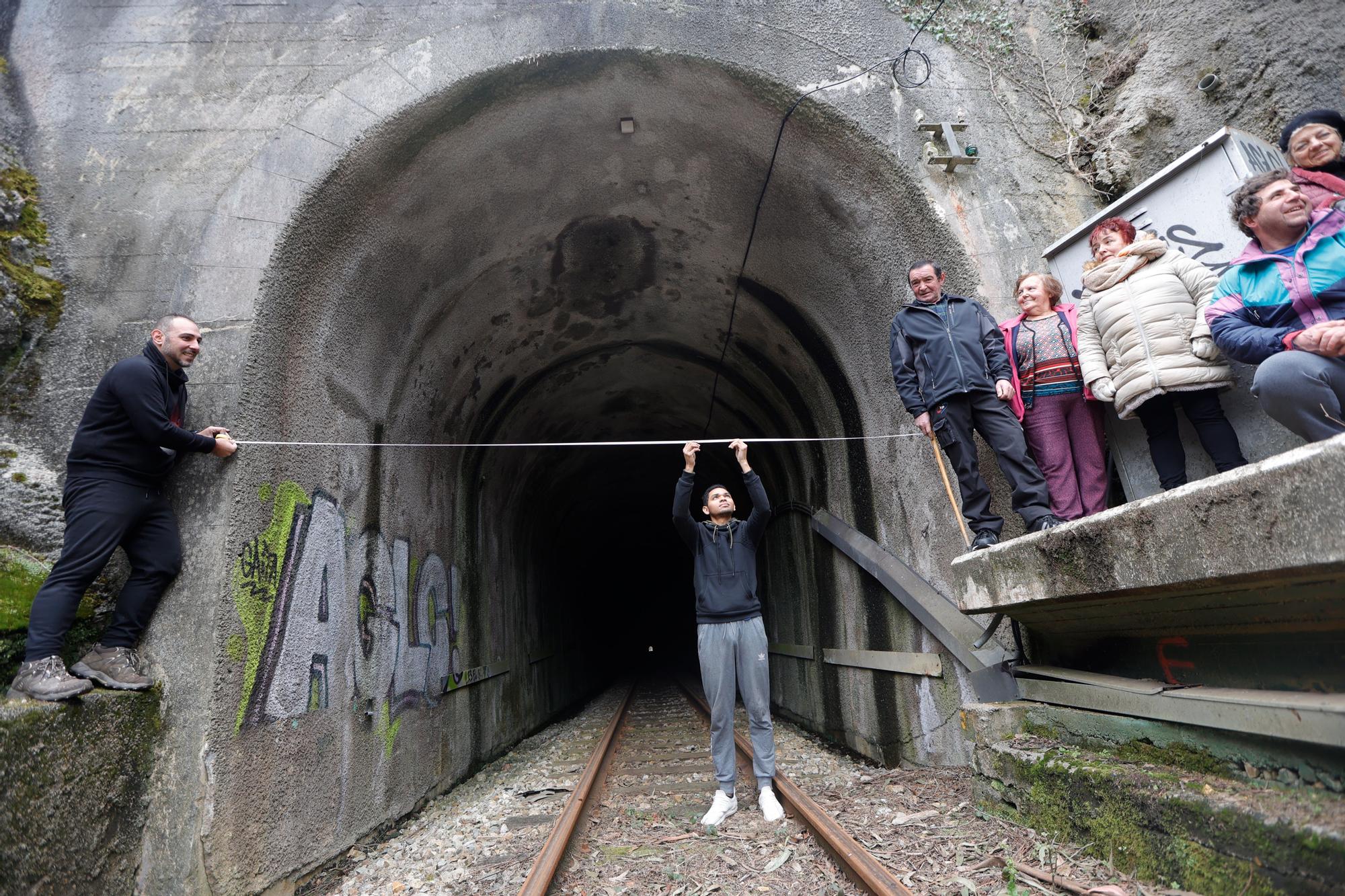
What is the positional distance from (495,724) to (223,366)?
17.2ft

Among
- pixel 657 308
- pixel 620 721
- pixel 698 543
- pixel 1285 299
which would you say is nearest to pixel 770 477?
pixel 657 308

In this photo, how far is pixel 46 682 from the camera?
9.80 ft

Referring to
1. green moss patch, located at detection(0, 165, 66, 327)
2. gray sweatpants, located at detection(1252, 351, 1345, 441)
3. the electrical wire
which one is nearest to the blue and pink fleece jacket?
gray sweatpants, located at detection(1252, 351, 1345, 441)

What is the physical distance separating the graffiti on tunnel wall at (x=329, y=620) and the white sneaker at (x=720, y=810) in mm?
2275

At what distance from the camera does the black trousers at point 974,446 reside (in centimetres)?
371

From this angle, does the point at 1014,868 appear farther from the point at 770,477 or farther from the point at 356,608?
the point at 770,477

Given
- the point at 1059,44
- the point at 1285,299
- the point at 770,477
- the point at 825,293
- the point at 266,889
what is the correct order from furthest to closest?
the point at 770,477 → the point at 825,293 → the point at 1059,44 → the point at 266,889 → the point at 1285,299

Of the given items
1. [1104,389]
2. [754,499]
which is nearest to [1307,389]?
[1104,389]

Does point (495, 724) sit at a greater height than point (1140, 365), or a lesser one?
lesser

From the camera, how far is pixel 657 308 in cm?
757

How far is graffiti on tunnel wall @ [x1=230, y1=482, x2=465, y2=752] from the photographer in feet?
12.2

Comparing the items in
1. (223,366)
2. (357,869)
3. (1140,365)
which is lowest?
(357,869)

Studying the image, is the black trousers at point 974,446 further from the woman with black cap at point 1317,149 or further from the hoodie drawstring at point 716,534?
the woman with black cap at point 1317,149

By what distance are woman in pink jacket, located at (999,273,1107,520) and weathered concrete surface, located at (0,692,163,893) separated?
4.49 m
